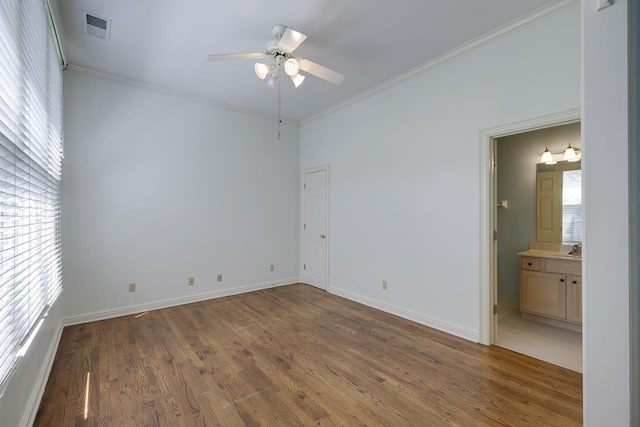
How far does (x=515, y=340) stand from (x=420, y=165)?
2.08m

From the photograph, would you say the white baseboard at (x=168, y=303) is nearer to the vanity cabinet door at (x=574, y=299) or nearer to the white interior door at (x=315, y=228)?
the white interior door at (x=315, y=228)

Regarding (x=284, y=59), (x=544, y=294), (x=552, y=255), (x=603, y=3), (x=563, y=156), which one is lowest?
(x=544, y=294)

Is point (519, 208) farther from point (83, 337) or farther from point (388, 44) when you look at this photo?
point (83, 337)

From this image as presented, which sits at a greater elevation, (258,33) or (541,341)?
Result: (258,33)

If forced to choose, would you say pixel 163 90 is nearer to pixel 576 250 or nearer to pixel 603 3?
A: pixel 603 3

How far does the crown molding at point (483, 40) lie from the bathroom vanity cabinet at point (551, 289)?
241 centimetres

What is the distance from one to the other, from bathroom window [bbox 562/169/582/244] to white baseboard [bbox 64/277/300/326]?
404 centimetres

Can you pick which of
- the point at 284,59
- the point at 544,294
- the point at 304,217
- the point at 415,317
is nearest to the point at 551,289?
the point at 544,294

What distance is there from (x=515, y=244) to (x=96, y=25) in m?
5.38

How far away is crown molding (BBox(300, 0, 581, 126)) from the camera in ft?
7.79

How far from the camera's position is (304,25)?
103 inches

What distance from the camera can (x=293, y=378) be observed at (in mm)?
2326

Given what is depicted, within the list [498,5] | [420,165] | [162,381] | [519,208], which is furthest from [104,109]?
[519,208]

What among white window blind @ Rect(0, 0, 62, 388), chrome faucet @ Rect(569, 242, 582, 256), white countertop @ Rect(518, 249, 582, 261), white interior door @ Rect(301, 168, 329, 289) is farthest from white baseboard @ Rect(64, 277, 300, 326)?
chrome faucet @ Rect(569, 242, 582, 256)
